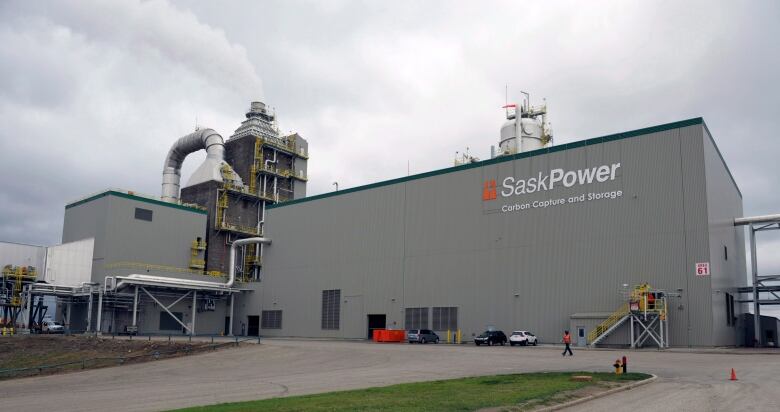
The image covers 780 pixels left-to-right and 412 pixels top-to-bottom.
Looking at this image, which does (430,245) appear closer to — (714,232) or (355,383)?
(714,232)

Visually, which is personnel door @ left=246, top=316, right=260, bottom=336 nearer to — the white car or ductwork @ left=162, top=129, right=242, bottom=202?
ductwork @ left=162, top=129, right=242, bottom=202

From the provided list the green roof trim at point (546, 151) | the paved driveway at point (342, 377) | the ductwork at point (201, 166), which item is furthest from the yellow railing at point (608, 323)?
the ductwork at point (201, 166)

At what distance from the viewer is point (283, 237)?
237 ft

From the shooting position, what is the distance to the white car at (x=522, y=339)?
155 ft

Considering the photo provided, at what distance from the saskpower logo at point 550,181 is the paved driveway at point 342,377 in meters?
15.9

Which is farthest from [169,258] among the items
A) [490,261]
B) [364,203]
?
[490,261]

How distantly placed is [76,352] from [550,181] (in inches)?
1470

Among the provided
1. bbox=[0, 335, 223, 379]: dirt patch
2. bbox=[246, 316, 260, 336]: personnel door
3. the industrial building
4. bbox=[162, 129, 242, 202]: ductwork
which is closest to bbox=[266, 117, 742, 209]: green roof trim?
the industrial building

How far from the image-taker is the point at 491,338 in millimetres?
48500

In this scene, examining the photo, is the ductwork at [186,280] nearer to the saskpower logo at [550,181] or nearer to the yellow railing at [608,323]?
the saskpower logo at [550,181]

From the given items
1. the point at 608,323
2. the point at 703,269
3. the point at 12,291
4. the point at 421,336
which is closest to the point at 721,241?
the point at 703,269

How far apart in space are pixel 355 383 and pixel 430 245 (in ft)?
115

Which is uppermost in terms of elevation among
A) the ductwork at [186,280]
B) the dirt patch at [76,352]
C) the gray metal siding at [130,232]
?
the gray metal siding at [130,232]

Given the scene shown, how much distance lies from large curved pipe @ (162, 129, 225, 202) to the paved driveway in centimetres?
4317
